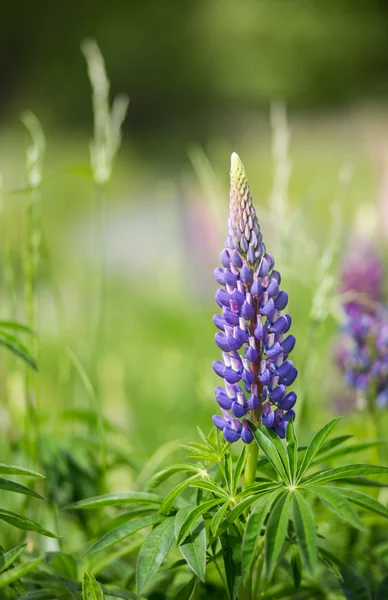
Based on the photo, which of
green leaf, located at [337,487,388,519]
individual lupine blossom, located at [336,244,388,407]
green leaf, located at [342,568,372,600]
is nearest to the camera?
green leaf, located at [337,487,388,519]

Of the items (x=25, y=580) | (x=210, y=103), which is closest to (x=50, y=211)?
(x=210, y=103)

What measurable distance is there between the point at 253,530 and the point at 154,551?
0.43 feet

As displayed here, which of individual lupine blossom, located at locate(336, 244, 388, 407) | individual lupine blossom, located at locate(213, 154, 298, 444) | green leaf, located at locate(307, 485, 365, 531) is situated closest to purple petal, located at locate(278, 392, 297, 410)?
individual lupine blossom, located at locate(213, 154, 298, 444)

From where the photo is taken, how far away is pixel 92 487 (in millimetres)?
1424

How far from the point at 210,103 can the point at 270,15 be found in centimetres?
161

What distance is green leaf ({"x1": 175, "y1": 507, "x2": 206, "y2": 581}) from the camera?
86cm

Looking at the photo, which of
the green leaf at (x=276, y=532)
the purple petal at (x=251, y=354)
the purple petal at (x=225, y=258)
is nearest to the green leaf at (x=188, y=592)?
the green leaf at (x=276, y=532)

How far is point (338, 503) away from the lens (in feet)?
2.78

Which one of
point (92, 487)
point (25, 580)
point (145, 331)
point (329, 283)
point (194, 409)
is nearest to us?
point (25, 580)

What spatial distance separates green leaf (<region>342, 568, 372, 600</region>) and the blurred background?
438 millimetres

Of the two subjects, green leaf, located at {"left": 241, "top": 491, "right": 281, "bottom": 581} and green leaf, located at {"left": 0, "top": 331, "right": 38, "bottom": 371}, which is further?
green leaf, located at {"left": 0, "top": 331, "right": 38, "bottom": 371}

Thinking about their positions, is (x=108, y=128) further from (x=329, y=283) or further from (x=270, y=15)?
(x=270, y=15)

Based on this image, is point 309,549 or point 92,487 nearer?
point 309,549

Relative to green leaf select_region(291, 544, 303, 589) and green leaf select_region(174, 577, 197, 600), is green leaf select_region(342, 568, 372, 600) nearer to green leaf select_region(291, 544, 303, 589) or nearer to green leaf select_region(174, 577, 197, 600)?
green leaf select_region(291, 544, 303, 589)
